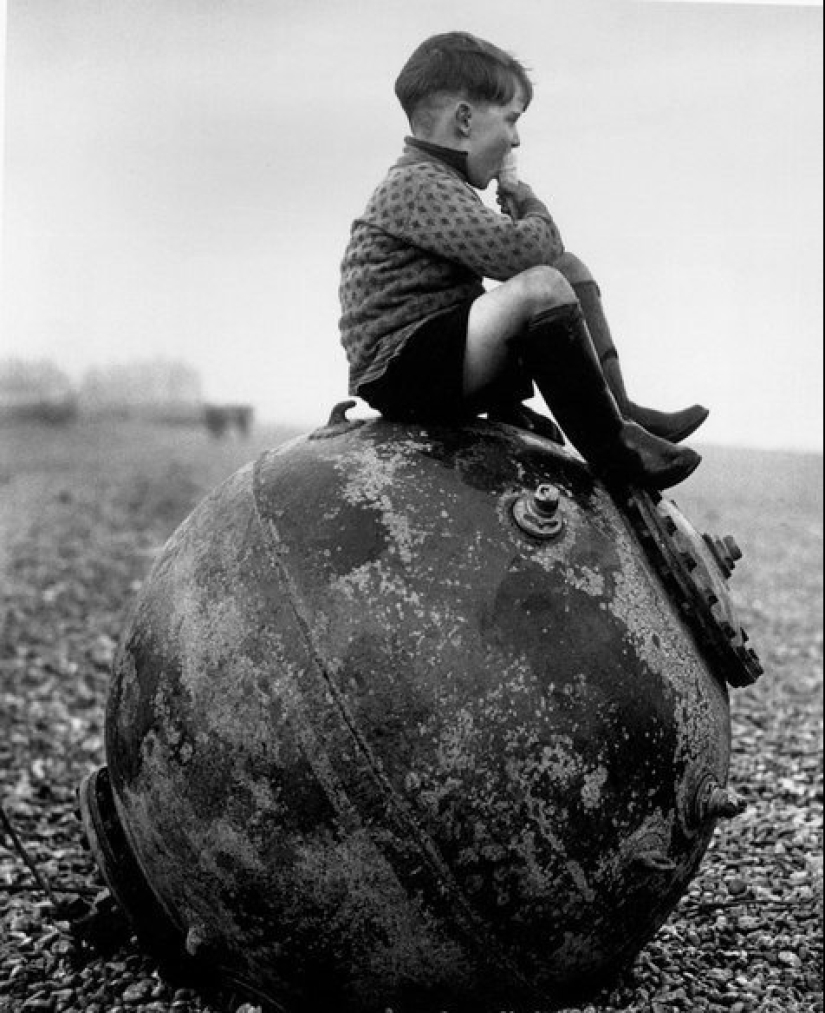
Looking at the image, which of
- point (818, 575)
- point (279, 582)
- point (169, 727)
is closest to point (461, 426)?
point (279, 582)

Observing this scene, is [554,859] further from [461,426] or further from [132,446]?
[132,446]

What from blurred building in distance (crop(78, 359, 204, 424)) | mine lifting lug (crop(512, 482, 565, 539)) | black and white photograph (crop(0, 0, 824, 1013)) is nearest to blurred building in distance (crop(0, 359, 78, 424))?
blurred building in distance (crop(78, 359, 204, 424))

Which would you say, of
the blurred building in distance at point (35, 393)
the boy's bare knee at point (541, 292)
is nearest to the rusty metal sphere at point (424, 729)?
the boy's bare knee at point (541, 292)

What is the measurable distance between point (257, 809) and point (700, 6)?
3.83 m

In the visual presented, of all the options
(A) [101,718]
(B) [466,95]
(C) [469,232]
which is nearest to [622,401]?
(C) [469,232]

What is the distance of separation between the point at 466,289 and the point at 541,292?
27cm

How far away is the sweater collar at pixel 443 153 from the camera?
119 inches

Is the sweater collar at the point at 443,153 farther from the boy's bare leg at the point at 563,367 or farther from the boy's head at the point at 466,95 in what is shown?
the boy's bare leg at the point at 563,367

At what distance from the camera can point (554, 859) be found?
256cm

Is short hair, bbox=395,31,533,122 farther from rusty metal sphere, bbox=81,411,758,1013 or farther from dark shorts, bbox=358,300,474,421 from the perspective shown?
rusty metal sphere, bbox=81,411,758,1013

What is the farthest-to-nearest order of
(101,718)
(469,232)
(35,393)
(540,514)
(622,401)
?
(35,393)
(101,718)
(622,401)
(469,232)
(540,514)

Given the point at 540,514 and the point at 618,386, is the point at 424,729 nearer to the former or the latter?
the point at 540,514

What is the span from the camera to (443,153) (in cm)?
302

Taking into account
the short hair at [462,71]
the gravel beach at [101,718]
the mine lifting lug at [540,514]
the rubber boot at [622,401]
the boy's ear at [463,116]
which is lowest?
the gravel beach at [101,718]
